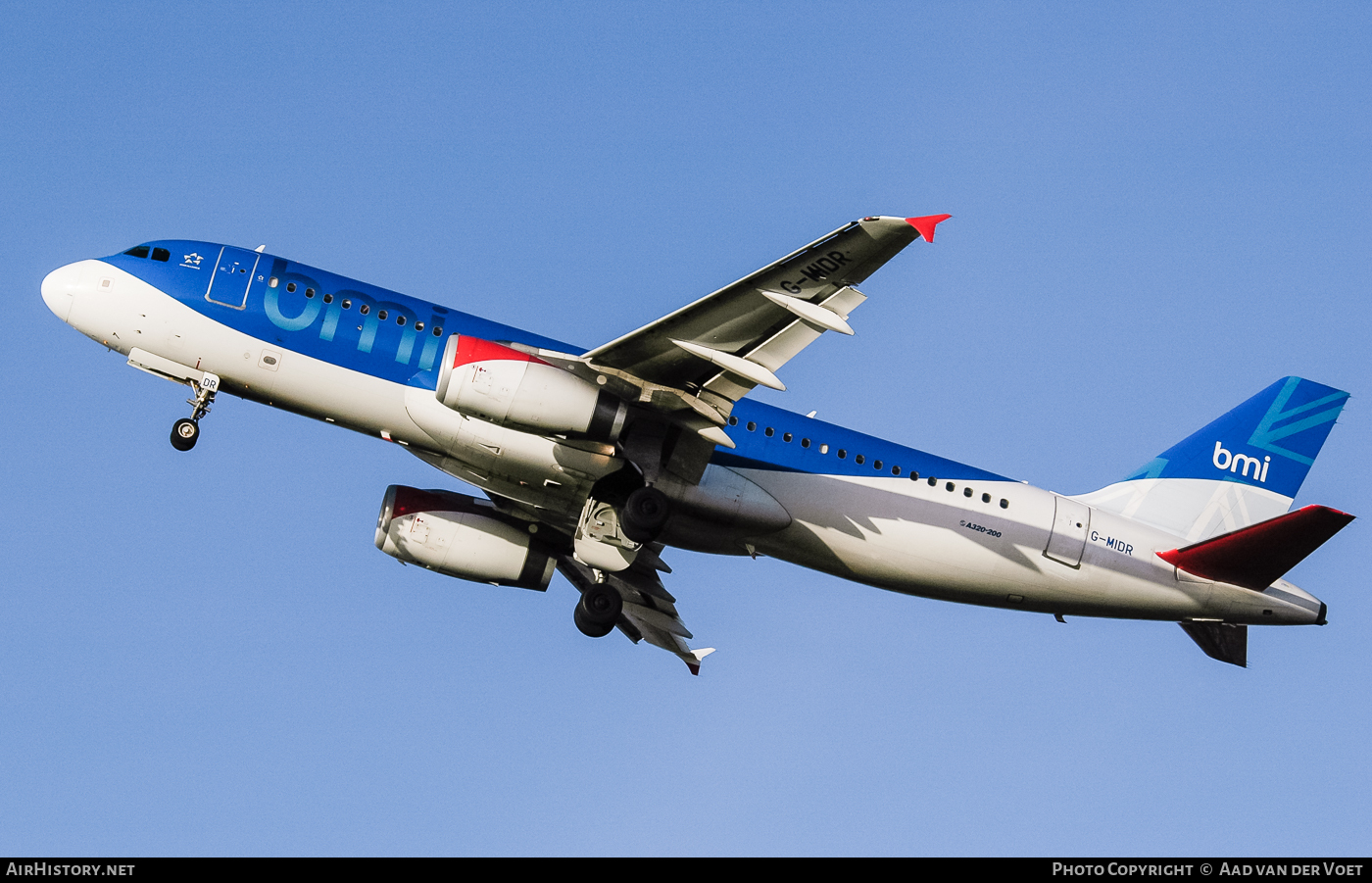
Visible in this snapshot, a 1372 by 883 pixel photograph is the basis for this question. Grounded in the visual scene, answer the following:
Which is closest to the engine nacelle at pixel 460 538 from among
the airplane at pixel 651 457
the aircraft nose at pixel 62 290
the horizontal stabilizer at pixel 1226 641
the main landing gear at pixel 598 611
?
the airplane at pixel 651 457

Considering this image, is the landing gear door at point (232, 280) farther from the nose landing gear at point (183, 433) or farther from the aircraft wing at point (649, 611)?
the aircraft wing at point (649, 611)

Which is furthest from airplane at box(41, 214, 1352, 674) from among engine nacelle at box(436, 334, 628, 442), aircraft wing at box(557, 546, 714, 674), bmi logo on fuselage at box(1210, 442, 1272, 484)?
aircraft wing at box(557, 546, 714, 674)

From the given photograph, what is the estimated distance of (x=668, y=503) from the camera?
97.5 feet

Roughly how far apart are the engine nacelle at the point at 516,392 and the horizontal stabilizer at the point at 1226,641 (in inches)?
597

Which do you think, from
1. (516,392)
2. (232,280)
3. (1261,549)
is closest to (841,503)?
(516,392)

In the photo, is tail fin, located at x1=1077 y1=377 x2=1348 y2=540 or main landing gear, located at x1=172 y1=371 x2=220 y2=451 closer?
main landing gear, located at x1=172 y1=371 x2=220 y2=451

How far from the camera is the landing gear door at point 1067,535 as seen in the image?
31.9 meters

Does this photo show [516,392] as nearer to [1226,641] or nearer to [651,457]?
[651,457]

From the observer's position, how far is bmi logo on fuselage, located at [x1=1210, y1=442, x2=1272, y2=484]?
34656 millimetres

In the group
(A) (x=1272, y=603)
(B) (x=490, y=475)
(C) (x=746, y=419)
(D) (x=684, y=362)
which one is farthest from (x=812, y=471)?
(A) (x=1272, y=603)

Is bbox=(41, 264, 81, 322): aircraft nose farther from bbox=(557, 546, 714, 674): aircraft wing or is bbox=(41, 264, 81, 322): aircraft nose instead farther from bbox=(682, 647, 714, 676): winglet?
bbox=(682, 647, 714, 676): winglet

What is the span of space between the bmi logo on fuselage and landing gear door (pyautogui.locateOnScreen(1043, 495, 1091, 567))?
4754 mm
